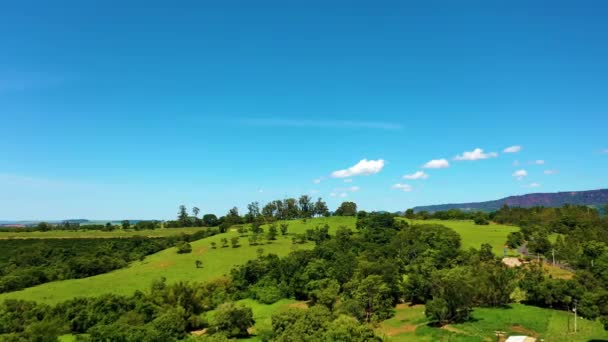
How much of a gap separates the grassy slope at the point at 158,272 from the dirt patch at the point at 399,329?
62.2 metres

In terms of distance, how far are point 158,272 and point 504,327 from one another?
98853mm

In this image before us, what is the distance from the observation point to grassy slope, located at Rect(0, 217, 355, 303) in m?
110

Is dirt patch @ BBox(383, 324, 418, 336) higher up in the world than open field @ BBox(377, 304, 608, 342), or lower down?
lower down

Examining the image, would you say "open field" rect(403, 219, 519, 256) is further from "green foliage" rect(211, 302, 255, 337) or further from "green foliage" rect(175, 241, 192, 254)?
"green foliage" rect(175, 241, 192, 254)

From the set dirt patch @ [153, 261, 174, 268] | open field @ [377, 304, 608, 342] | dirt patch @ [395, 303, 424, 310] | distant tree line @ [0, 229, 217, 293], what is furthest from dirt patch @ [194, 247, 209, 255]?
open field @ [377, 304, 608, 342]

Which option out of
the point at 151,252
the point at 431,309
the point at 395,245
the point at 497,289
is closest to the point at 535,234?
the point at 395,245

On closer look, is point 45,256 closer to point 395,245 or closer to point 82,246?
point 82,246

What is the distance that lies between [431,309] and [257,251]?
8067cm

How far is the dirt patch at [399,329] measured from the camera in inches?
2721

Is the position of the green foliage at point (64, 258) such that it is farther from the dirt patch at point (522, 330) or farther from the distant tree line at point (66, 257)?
the dirt patch at point (522, 330)

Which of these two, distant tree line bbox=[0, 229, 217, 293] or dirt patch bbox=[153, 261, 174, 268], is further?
dirt patch bbox=[153, 261, 174, 268]

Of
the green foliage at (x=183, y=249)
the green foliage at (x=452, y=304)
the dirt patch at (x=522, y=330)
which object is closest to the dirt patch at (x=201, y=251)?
the green foliage at (x=183, y=249)

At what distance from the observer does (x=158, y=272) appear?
125 meters

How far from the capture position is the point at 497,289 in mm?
75875
